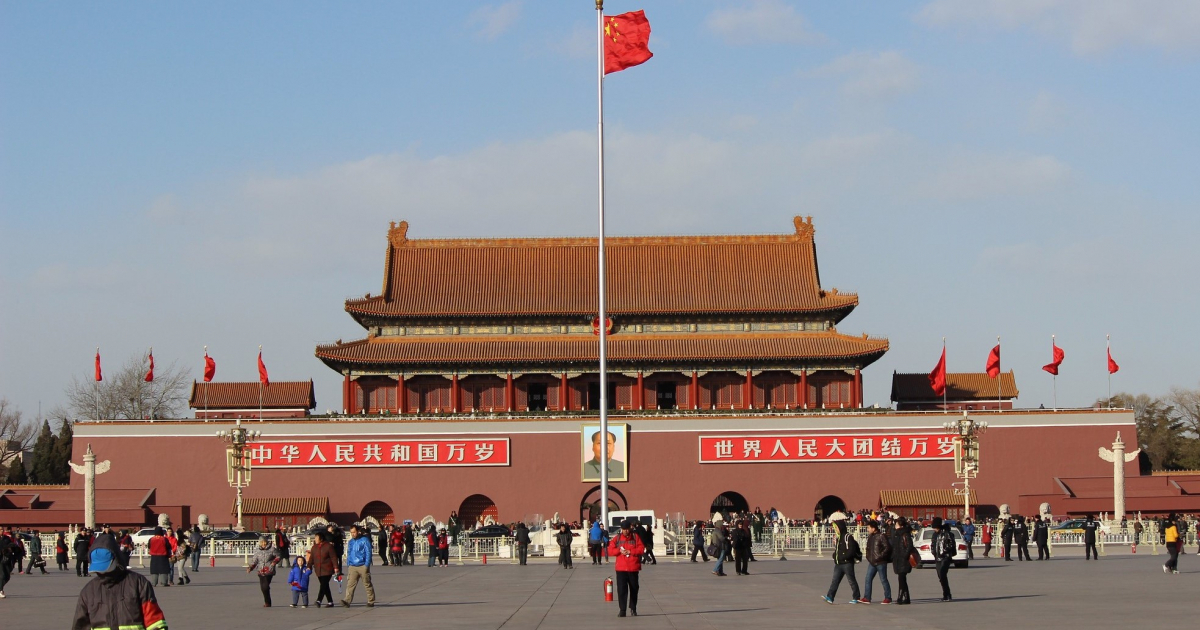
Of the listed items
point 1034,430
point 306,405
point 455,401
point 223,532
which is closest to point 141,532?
point 223,532

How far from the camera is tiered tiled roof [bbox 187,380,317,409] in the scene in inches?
2749

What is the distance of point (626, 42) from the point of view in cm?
3672

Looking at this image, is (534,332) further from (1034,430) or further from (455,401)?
(1034,430)

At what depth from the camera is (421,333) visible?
65250 mm

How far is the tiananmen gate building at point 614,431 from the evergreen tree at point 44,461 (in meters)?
21.1

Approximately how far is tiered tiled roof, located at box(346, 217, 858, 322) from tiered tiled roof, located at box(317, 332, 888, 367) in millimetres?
1124

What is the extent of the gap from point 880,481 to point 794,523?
5.55m

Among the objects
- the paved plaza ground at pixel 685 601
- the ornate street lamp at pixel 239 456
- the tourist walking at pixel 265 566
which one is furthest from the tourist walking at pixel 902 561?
the ornate street lamp at pixel 239 456

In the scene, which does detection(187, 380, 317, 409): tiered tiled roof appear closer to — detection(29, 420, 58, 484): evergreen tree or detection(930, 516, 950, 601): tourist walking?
detection(29, 420, 58, 484): evergreen tree

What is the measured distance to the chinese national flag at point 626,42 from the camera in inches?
1443

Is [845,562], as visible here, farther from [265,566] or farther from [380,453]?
[380,453]

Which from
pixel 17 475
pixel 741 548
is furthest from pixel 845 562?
pixel 17 475

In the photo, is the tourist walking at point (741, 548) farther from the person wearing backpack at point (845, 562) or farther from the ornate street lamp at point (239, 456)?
the ornate street lamp at point (239, 456)

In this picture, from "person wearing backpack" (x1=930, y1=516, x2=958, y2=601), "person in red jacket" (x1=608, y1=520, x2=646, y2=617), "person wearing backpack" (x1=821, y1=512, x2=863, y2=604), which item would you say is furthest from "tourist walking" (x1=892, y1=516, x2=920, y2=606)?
"person in red jacket" (x1=608, y1=520, x2=646, y2=617)
